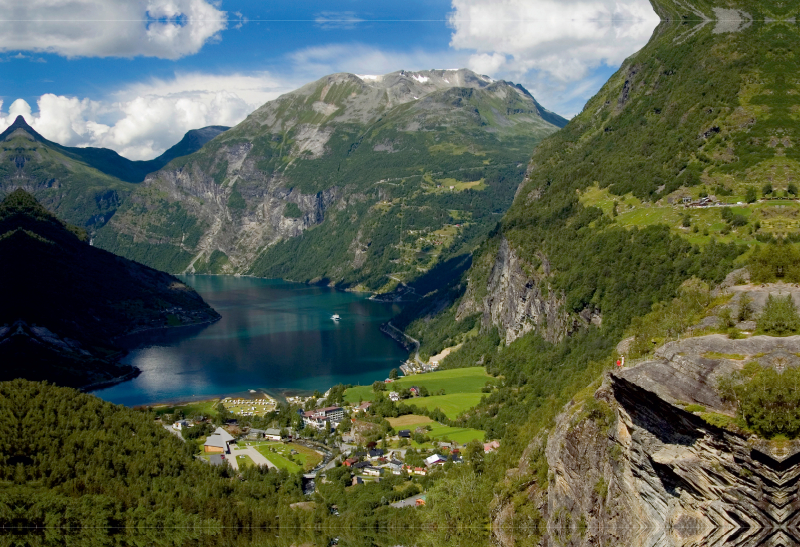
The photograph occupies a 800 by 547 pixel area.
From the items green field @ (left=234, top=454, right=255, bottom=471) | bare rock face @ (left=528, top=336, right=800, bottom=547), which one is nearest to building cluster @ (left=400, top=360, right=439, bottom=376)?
green field @ (left=234, top=454, right=255, bottom=471)

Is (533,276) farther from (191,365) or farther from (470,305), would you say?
(191,365)

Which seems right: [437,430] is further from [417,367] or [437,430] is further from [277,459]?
[417,367]

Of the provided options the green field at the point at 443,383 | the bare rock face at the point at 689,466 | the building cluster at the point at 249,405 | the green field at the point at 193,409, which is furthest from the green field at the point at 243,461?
the bare rock face at the point at 689,466

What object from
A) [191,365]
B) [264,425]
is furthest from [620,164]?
[191,365]

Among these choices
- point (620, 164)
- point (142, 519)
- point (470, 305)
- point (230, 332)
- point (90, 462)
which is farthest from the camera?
point (230, 332)

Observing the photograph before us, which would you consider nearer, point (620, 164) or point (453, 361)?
point (620, 164)

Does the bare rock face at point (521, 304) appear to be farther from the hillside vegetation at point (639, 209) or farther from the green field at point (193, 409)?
the green field at point (193, 409)

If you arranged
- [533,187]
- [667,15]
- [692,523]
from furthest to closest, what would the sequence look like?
[533,187] < [667,15] < [692,523]
